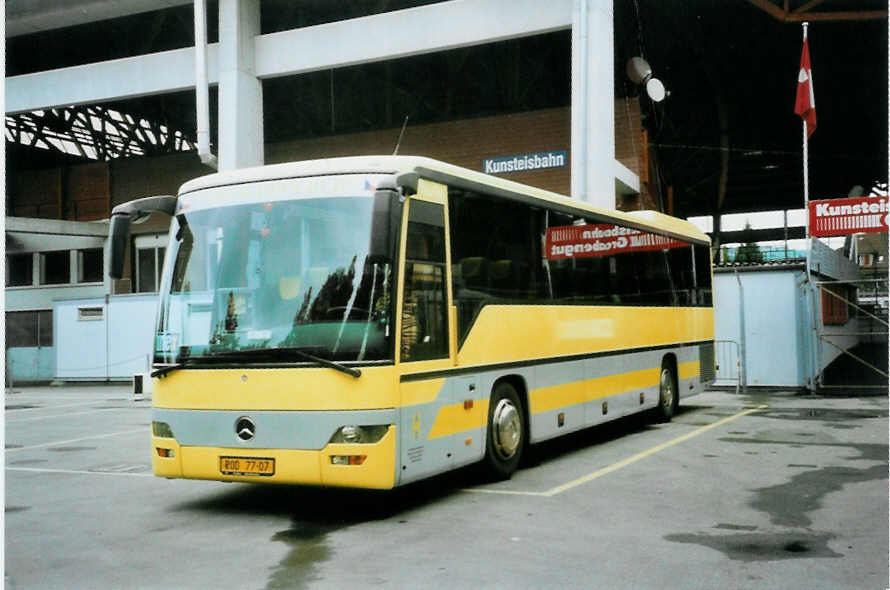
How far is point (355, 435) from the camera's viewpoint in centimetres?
731

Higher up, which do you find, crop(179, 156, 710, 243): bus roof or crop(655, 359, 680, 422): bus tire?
crop(179, 156, 710, 243): bus roof

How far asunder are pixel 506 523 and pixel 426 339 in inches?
67.3

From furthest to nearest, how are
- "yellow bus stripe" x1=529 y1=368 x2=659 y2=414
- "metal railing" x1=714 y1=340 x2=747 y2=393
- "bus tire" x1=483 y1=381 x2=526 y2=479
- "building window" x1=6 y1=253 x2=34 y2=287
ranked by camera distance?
"building window" x1=6 y1=253 x2=34 y2=287
"metal railing" x1=714 y1=340 x2=747 y2=393
"yellow bus stripe" x1=529 y1=368 x2=659 y2=414
"bus tire" x1=483 y1=381 x2=526 y2=479

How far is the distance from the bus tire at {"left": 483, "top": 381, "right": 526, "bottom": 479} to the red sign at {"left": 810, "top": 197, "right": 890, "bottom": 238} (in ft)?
37.4

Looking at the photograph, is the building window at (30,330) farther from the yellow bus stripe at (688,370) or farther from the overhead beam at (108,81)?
the yellow bus stripe at (688,370)

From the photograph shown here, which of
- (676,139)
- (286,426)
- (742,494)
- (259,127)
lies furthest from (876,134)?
(286,426)

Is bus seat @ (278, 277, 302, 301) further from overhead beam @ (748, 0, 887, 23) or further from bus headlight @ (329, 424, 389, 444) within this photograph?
overhead beam @ (748, 0, 887, 23)

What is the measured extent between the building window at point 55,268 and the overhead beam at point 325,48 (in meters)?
8.41

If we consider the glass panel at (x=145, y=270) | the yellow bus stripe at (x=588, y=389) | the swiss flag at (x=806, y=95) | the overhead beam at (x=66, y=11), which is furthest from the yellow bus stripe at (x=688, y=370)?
the glass panel at (x=145, y=270)

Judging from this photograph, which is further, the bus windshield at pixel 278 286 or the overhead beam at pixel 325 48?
the overhead beam at pixel 325 48

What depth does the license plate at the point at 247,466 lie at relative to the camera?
7.50 meters

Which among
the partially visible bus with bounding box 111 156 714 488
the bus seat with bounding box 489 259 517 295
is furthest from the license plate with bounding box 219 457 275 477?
the bus seat with bounding box 489 259 517 295

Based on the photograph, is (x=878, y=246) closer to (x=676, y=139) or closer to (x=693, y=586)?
(x=676, y=139)

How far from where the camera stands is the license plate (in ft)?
→ 24.6
